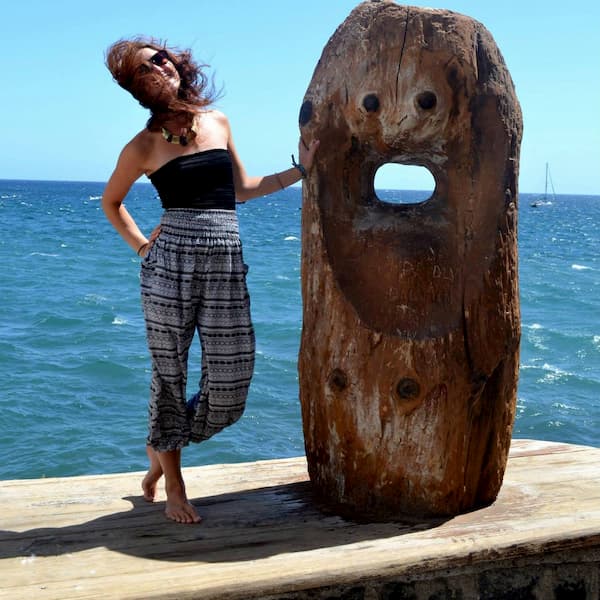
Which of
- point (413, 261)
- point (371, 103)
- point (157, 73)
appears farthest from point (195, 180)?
point (413, 261)

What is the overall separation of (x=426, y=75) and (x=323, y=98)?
1.53 feet

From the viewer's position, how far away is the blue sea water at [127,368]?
995 centimetres

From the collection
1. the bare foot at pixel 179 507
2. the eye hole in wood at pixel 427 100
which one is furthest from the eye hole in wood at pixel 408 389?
the eye hole in wood at pixel 427 100

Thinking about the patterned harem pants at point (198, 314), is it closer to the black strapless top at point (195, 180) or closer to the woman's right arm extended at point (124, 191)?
the black strapless top at point (195, 180)

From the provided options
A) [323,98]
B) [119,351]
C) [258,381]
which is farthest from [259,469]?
[119,351]

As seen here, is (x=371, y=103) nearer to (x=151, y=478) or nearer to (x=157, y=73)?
(x=157, y=73)

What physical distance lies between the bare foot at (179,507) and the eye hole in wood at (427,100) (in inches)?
76.3

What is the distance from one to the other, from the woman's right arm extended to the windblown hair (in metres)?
0.15

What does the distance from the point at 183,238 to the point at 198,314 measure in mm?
330

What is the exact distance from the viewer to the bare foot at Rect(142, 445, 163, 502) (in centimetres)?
424

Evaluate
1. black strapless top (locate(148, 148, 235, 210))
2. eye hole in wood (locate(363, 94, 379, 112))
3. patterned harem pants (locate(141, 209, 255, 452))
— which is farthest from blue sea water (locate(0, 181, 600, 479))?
eye hole in wood (locate(363, 94, 379, 112))

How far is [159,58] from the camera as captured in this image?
149 inches

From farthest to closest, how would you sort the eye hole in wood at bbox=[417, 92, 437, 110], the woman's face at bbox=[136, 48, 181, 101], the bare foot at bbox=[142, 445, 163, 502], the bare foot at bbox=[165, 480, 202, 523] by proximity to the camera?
the bare foot at bbox=[142, 445, 163, 502] → the bare foot at bbox=[165, 480, 202, 523] → the eye hole in wood at bbox=[417, 92, 437, 110] → the woman's face at bbox=[136, 48, 181, 101]

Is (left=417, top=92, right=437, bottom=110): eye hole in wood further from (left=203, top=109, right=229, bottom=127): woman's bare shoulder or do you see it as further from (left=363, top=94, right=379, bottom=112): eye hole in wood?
(left=203, top=109, right=229, bottom=127): woman's bare shoulder
